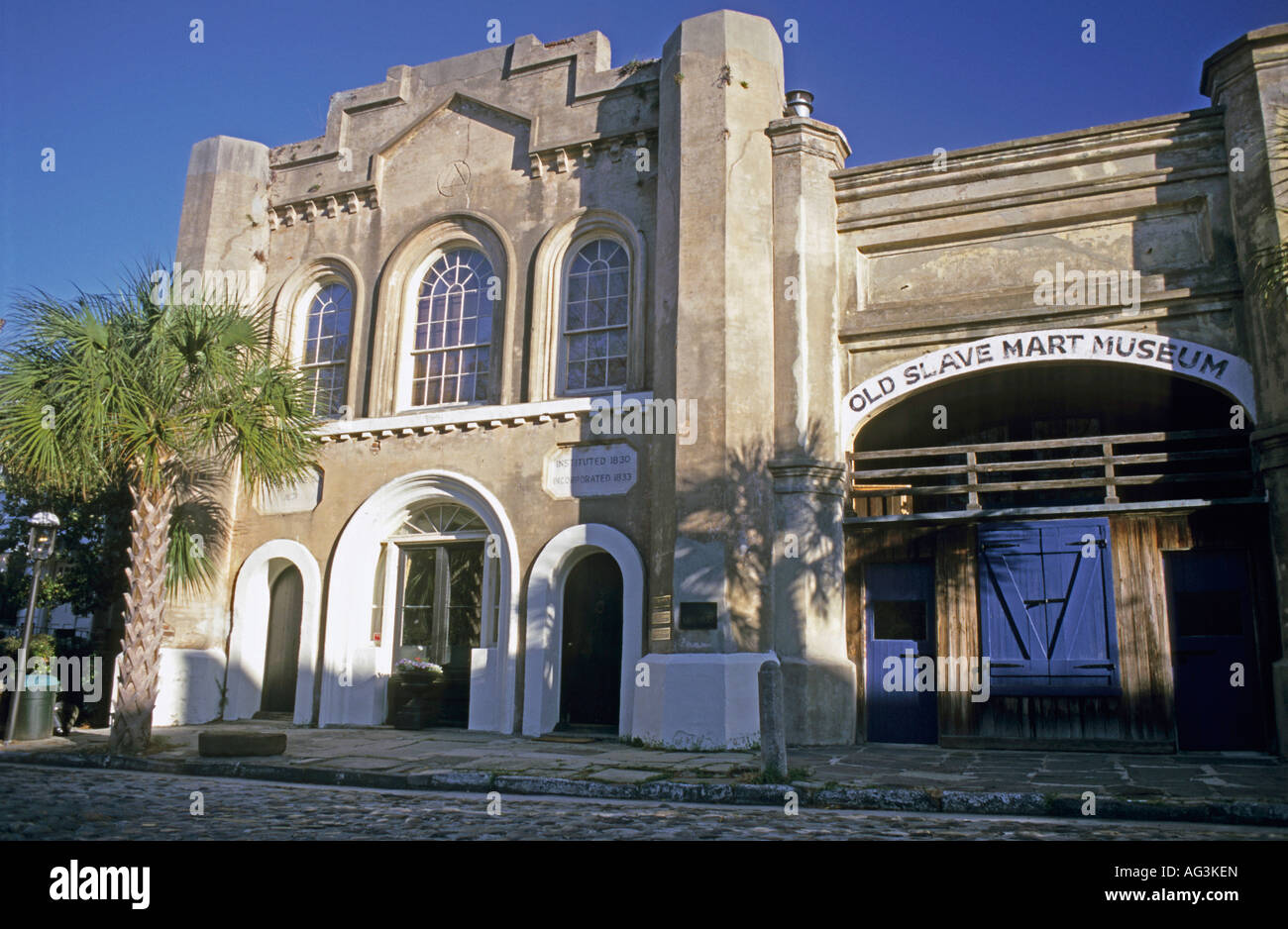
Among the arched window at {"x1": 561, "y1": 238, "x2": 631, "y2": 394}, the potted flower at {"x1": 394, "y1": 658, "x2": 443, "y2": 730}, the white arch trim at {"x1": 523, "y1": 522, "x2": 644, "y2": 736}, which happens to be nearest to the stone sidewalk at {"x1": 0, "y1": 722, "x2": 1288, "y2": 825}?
the white arch trim at {"x1": 523, "y1": 522, "x2": 644, "y2": 736}

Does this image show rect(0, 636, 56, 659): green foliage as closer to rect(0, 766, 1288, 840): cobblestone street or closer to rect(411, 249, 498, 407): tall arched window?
rect(0, 766, 1288, 840): cobblestone street

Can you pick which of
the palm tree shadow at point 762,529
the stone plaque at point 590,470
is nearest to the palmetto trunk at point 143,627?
the stone plaque at point 590,470

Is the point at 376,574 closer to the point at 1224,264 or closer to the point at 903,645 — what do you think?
the point at 903,645

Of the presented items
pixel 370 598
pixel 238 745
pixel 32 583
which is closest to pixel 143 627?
pixel 238 745

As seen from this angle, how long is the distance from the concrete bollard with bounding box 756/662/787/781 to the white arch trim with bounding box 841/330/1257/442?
18.4 feet

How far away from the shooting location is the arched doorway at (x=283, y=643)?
53.1ft

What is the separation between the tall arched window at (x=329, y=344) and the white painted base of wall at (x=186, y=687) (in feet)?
14.0

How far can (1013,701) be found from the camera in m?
12.8

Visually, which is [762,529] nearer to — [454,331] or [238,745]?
[454,331]

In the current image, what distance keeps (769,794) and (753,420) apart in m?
5.77

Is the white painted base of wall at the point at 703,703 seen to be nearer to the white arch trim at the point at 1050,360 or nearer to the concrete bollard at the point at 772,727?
the concrete bollard at the point at 772,727

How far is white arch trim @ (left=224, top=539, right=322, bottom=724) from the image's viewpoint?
1549 cm
